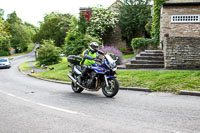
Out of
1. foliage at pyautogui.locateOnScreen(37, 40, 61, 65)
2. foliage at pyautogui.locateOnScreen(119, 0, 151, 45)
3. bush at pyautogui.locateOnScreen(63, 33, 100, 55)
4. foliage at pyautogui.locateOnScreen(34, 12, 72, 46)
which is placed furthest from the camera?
foliage at pyautogui.locateOnScreen(34, 12, 72, 46)

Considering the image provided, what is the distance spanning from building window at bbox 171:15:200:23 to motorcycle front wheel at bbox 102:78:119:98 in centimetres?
1279

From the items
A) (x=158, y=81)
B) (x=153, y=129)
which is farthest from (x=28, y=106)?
(x=158, y=81)

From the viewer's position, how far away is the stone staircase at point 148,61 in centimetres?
1456

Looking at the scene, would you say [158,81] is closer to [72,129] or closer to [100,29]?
[72,129]

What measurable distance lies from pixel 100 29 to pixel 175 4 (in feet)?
49.9

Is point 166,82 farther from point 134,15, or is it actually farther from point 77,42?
point 134,15

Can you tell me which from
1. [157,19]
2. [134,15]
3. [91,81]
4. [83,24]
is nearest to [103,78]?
[91,81]

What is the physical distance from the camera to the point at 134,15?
3297 centimetres

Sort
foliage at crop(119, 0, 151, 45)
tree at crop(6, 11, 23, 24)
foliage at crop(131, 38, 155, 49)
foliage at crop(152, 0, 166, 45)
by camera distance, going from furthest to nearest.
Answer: tree at crop(6, 11, 23, 24), foliage at crop(119, 0, 151, 45), foliage at crop(152, 0, 166, 45), foliage at crop(131, 38, 155, 49)

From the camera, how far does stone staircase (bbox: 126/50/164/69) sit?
47.8 feet

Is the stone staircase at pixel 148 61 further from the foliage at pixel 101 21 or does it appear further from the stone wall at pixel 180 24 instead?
the foliage at pixel 101 21

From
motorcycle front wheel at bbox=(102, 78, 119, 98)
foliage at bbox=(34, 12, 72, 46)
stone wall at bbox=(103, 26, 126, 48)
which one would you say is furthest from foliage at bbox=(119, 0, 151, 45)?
foliage at bbox=(34, 12, 72, 46)

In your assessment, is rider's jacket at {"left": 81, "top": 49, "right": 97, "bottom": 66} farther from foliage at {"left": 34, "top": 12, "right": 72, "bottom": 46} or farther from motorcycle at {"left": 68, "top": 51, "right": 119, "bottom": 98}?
foliage at {"left": 34, "top": 12, "right": 72, "bottom": 46}

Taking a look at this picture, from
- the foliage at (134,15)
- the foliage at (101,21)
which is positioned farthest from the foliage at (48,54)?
the foliage at (134,15)
